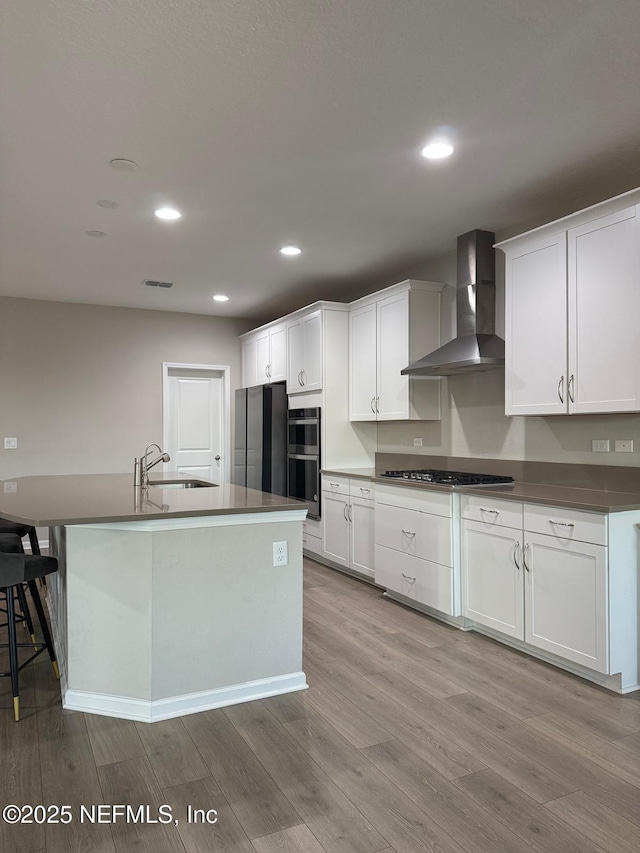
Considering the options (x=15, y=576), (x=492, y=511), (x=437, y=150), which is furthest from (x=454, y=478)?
(x=15, y=576)

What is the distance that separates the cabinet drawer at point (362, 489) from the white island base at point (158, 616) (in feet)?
6.57

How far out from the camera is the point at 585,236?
3061 mm

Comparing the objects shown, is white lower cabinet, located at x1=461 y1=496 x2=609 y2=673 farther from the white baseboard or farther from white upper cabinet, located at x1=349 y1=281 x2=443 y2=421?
the white baseboard

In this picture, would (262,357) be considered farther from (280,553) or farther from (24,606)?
(280,553)

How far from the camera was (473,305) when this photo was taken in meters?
3.94

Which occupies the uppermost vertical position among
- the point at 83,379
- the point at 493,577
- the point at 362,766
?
the point at 83,379

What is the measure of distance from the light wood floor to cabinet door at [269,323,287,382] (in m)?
3.50

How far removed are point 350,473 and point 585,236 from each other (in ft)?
8.31

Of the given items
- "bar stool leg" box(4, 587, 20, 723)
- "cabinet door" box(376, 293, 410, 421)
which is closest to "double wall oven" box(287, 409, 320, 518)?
"cabinet door" box(376, 293, 410, 421)

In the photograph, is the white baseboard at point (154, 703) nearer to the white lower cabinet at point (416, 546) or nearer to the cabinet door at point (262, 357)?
the white lower cabinet at point (416, 546)

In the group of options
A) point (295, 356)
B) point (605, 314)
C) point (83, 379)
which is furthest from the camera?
point (83, 379)

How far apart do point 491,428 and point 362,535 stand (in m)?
1.35

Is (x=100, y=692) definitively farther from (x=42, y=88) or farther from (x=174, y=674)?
(x=42, y=88)

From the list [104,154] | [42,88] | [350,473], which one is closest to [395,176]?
[104,154]
